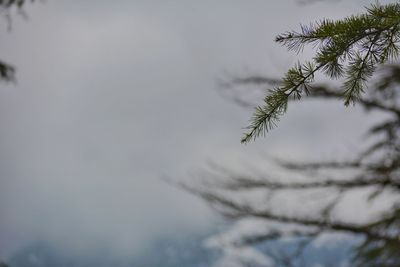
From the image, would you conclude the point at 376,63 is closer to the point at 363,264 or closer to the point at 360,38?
the point at 360,38

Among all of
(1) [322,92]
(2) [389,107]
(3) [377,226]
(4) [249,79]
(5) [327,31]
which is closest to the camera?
(5) [327,31]

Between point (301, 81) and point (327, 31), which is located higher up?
point (327, 31)

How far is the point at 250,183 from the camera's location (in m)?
7.20

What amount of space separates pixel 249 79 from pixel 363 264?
153 inches

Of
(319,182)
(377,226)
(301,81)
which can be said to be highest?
(319,182)

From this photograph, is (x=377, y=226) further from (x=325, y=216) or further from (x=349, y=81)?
(x=349, y=81)

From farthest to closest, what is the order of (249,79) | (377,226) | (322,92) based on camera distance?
1. (249,79)
2. (322,92)
3. (377,226)

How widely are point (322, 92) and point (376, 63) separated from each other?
5.84 meters

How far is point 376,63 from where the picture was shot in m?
1.24

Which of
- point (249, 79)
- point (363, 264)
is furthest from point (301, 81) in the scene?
point (249, 79)

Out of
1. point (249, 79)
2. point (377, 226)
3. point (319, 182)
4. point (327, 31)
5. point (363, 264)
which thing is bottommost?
point (327, 31)

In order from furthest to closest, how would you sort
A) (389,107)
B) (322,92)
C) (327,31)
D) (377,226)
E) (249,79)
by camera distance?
(249,79) < (322,92) < (389,107) < (377,226) < (327,31)

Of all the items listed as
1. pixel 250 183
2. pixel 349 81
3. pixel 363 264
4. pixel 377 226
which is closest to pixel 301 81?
pixel 349 81

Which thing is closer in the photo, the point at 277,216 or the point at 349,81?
the point at 349,81
